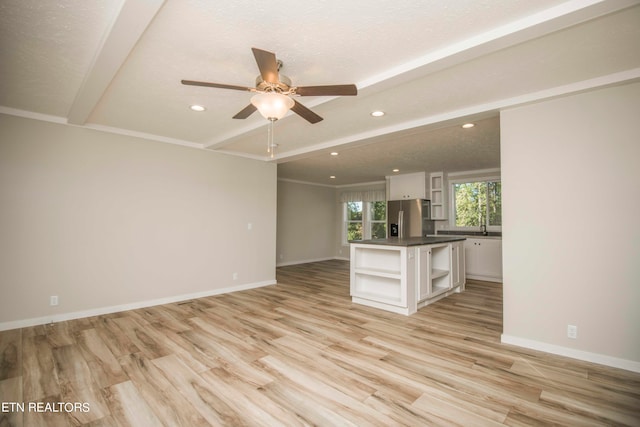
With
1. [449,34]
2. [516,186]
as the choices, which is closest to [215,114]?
[449,34]

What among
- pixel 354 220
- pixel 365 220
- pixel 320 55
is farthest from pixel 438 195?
pixel 320 55

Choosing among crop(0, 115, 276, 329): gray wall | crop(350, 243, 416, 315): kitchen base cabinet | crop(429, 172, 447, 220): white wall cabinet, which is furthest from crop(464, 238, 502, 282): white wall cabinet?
crop(0, 115, 276, 329): gray wall

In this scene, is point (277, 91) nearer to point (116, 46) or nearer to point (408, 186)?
point (116, 46)

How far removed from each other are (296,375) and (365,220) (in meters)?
7.17

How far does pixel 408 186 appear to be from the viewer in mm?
7137

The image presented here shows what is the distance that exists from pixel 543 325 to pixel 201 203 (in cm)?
473

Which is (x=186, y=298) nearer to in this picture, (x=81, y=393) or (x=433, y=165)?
(x=81, y=393)

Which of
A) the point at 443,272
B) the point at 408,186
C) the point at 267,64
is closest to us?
the point at 267,64

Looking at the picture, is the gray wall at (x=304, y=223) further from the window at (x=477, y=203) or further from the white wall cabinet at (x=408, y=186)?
the window at (x=477, y=203)

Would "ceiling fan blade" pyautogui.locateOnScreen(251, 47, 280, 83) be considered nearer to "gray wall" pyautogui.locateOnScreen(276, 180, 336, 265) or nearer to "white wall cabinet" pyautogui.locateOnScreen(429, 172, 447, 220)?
"white wall cabinet" pyautogui.locateOnScreen(429, 172, 447, 220)

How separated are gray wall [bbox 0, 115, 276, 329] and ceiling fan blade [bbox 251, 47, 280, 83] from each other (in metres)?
3.22

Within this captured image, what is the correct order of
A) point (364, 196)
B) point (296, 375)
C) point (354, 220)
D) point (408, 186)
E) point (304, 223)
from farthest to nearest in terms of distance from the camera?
point (354, 220) < point (364, 196) < point (304, 223) < point (408, 186) < point (296, 375)

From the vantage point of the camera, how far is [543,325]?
279 centimetres

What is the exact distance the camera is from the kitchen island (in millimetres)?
3988
